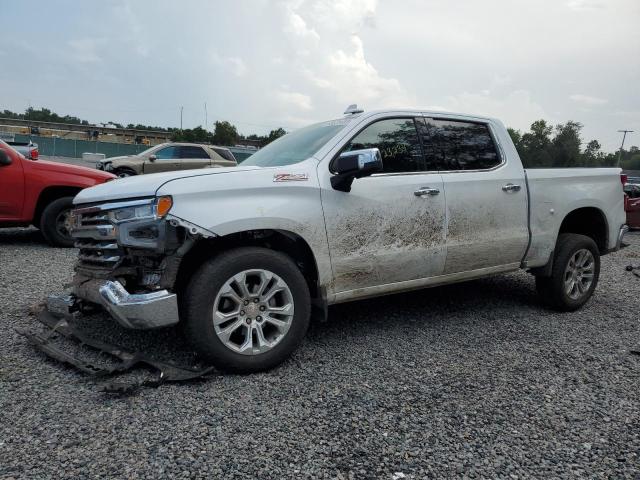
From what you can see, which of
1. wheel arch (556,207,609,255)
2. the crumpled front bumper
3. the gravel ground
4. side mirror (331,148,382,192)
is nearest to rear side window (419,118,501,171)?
side mirror (331,148,382,192)

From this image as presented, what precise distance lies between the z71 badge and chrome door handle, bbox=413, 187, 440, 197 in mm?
949

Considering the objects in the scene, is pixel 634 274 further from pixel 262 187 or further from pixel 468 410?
pixel 262 187

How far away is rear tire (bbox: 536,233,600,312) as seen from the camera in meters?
4.77

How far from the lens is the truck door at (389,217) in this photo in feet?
11.7

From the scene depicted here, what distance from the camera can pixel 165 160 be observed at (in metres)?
15.4

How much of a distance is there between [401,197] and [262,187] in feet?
3.72

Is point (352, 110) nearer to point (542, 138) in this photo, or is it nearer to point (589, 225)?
point (589, 225)

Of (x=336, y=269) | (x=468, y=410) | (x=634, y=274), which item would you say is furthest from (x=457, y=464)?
(x=634, y=274)

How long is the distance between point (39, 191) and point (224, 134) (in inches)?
2401

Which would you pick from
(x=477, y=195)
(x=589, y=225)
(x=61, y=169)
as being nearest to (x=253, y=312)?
(x=477, y=195)

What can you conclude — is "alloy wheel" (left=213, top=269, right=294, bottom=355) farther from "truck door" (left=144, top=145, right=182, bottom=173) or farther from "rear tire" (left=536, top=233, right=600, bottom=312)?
"truck door" (left=144, top=145, right=182, bottom=173)

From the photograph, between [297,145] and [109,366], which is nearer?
[109,366]

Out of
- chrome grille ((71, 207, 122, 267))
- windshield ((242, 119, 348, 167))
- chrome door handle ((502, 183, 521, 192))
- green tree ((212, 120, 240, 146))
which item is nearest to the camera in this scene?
chrome grille ((71, 207, 122, 267))

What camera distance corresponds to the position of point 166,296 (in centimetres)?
294
